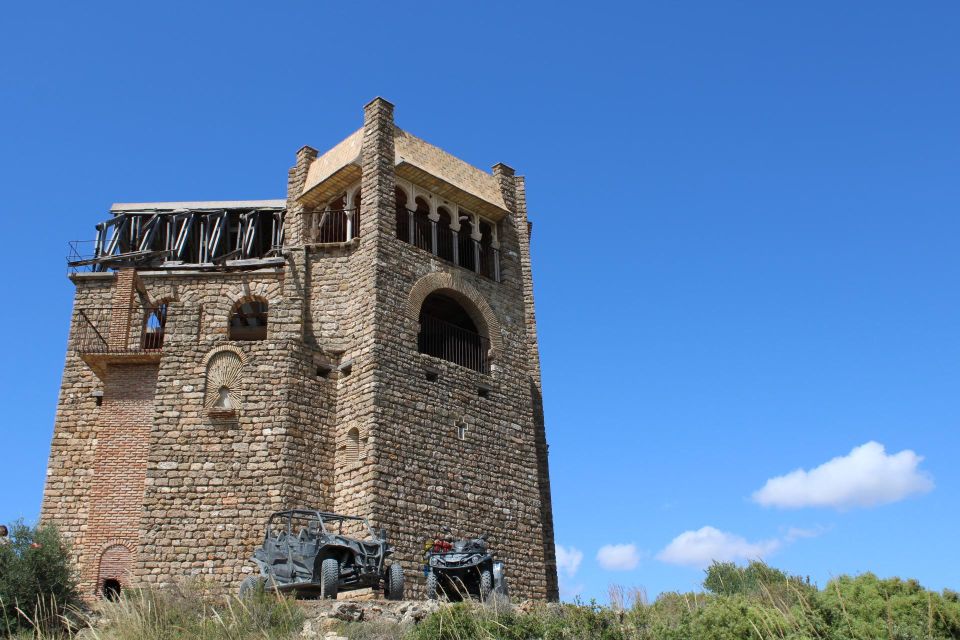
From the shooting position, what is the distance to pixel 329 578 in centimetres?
1524

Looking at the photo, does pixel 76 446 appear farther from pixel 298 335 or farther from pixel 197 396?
pixel 298 335

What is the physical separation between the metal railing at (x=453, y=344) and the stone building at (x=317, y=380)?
56 millimetres

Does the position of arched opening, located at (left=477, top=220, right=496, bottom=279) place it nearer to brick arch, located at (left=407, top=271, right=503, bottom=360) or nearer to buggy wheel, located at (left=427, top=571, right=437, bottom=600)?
brick arch, located at (left=407, top=271, right=503, bottom=360)

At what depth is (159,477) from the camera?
1944cm

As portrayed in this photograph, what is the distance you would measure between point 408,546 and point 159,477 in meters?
5.36

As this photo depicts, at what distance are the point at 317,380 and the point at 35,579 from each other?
7545 mm

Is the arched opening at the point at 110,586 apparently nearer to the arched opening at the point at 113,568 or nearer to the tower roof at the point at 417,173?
the arched opening at the point at 113,568

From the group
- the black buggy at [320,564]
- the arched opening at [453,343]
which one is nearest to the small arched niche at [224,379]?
the arched opening at [453,343]

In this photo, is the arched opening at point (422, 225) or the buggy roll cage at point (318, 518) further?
the arched opening at point (422, 225)

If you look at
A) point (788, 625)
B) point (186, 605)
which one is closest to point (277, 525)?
point (186, 605)

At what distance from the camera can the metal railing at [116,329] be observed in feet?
72.2

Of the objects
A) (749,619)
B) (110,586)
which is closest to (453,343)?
(110,586)

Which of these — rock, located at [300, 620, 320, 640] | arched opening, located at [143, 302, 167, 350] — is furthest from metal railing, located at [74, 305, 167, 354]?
rock, located at [300, 620, 320, 640]

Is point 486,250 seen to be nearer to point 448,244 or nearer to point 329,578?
point 448,244
